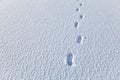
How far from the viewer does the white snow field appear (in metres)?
2.66

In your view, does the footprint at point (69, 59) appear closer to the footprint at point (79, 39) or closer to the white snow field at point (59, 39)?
the white snow field at point (59, 39)

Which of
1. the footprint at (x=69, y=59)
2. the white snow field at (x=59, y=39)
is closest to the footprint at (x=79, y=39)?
the white snow field at (x=59, y=39)

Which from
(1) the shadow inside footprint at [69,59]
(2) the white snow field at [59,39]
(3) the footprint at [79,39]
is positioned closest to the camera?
(2) the white snow field at [59,39]

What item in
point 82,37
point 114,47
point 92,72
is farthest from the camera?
point 82,37

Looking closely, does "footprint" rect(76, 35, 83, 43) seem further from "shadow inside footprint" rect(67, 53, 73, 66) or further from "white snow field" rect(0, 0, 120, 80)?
"shadow inside footprint" rect(67, 53, 73, 66)

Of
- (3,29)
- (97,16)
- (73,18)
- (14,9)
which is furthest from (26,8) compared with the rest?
(97,16)

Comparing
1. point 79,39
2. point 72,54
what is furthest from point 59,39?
point 72,54

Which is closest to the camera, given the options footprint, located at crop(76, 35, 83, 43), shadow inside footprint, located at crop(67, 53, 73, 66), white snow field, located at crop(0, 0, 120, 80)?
white snow field, located at crop(0, 0, 120, 80)

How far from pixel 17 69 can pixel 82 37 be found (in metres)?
1.16

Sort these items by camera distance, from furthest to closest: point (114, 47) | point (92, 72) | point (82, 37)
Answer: point (82, 37) < point (114, 47) < point (92, 72)

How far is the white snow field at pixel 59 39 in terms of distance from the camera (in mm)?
2660

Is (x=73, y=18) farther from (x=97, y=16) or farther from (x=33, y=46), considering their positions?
(x=33, y=46)

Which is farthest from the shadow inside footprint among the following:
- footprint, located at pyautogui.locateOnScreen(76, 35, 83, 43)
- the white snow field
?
footprint, located at pyautogui.locateOnScreen(76, 35, 83, 43)

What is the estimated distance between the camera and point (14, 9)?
160 inches
